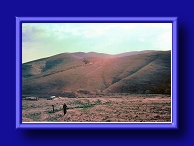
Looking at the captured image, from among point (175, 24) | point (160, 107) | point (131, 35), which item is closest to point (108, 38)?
point (131, 35)

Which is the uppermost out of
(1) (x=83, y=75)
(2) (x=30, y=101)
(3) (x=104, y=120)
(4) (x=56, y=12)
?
(4) (x=56, y=12)

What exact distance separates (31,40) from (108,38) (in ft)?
2.41

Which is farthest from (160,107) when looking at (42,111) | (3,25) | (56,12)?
(3,25)

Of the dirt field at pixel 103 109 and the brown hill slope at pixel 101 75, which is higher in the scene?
the brown hill slope at pixel 101 75

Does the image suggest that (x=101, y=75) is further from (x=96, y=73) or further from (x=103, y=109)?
(x=103, y=109)

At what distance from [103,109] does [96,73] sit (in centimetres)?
35

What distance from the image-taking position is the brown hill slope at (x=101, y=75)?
111 inches

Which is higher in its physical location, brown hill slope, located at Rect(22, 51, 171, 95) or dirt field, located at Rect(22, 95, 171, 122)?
brown hill slope, located at Rect(22, 51, 171, 95)

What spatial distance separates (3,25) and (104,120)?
4.37ft

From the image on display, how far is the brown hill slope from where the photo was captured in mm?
2830

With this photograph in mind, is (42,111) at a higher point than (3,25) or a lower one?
lower

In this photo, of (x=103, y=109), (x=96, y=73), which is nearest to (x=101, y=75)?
(x=96, y=73)

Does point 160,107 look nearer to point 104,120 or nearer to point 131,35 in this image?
point 104,120

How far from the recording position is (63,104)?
9.32 ft
